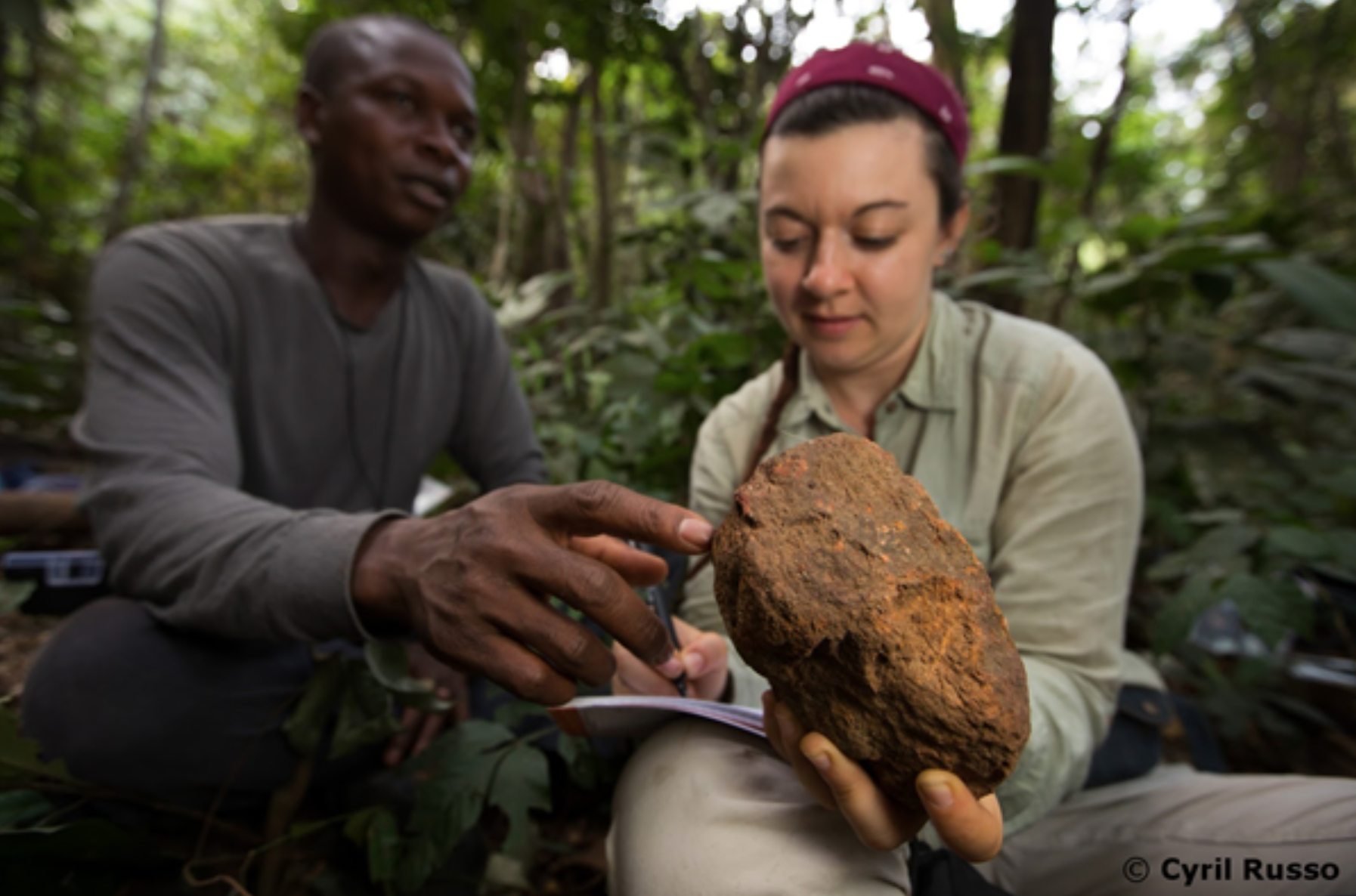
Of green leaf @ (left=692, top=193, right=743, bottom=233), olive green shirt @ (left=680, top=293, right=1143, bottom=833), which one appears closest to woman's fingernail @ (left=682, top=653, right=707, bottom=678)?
olive green shirt @ (left=680, top=293, right=1143, bottom=833)

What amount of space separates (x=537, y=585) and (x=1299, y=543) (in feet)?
5.28

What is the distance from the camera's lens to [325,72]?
218 cm

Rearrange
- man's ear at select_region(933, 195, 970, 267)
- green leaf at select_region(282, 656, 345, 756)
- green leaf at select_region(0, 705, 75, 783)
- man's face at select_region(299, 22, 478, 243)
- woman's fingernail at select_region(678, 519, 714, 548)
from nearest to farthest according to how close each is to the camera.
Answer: woman's fingernail at select_region(678, 519, 714, 548) < green leaf at select_region(0, 705, 75, 783) < green leaf at select_region(282, 656, 345, 756) < man's ear at select_region(933, 195, 970, 267) < man's face at select_region(299, 22, 478, 243)

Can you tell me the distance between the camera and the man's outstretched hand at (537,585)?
0.91m

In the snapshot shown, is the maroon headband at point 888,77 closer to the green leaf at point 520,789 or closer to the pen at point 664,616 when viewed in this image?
the pen at point 664,616

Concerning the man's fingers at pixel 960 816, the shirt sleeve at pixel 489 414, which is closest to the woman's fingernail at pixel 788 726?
the man's fingers at pixel 960 816

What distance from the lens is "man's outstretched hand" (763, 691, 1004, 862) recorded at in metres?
0.79

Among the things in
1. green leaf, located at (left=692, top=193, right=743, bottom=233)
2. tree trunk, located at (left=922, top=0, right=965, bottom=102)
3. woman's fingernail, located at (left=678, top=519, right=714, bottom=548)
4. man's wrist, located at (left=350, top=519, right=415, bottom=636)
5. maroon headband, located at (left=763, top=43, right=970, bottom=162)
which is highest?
tree trunk, located at (left=922, top=0, right=965, bottom=102)

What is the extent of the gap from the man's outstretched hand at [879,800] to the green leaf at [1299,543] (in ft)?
3.83

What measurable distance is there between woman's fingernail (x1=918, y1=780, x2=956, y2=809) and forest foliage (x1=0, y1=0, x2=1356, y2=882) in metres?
0.74

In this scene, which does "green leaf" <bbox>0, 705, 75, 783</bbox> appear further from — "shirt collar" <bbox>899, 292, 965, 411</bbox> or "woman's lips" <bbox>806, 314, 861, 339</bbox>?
"shirt collar" <bbox>899, 292, 965, 411</bbox>

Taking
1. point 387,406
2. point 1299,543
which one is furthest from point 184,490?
point 1299,543

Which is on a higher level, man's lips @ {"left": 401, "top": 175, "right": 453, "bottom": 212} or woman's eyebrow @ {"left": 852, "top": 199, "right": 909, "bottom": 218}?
man's lips @ {"left": 401, "top": 175, "right": 453, "bottom": 212}

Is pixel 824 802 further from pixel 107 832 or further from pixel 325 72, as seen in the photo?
pixel 325 72
